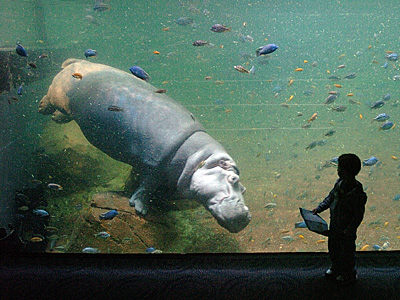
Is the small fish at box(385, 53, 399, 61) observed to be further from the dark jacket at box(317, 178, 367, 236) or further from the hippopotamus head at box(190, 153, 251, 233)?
the dark jacket at box(317, 178, 367, 236)

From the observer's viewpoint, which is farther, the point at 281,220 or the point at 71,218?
the point at 281,220

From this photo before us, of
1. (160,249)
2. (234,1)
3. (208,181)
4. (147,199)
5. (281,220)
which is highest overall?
(234,1)

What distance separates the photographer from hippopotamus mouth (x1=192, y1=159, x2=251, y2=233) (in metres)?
3.36

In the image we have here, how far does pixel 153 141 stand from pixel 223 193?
1.37 meters

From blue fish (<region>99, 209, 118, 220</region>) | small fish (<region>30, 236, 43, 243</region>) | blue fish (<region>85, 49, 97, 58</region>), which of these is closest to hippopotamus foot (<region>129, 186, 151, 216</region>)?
blue fish (<region>99, 209, 118, 220</region>)

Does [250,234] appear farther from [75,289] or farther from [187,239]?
[75,289]

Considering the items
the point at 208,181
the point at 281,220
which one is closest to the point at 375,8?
the point at 281,220

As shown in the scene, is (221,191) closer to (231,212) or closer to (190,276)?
(231,212)

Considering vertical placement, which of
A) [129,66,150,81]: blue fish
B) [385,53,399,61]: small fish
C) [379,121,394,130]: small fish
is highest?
[385,53,399,61]: small fish

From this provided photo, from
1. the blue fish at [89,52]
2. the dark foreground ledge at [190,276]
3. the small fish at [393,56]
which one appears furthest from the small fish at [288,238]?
the small fish at [393,56]

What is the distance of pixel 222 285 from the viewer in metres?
2.06

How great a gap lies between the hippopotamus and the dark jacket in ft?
5.25

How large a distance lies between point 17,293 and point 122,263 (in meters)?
0.71

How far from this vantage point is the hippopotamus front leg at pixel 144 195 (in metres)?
3.92
